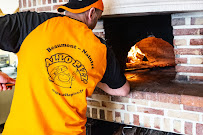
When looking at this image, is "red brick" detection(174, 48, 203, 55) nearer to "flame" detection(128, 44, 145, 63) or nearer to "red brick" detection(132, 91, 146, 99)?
"red brick" detection(132, 91, 146, 99)

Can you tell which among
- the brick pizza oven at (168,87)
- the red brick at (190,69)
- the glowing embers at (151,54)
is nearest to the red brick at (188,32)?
the brick pizza oven at (168,87)

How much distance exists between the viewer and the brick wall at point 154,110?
5.03ft

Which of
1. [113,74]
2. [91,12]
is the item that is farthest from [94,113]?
[91,12]

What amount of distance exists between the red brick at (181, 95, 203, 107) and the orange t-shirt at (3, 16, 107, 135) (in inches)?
27.6

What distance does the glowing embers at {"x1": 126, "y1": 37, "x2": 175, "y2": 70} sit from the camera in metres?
2.54

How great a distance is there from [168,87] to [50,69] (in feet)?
3.37

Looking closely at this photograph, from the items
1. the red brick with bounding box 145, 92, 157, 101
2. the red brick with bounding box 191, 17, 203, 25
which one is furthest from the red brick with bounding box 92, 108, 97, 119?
the red brick with bounding box 191, 17, 203, 25

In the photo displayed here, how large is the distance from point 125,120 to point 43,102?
90 centimetres

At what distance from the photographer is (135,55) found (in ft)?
8.95

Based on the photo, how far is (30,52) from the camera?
114 centimetres

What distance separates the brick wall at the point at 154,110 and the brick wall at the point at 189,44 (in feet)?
1.18

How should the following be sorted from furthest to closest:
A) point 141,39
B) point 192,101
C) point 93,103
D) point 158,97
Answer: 1. point 141,39
2. point 93,103
3. point 158,97
4. point 192,101

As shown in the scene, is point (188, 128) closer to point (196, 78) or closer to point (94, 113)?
point (196, 78)

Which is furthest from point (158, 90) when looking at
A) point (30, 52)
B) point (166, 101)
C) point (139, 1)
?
point (30, 52)
